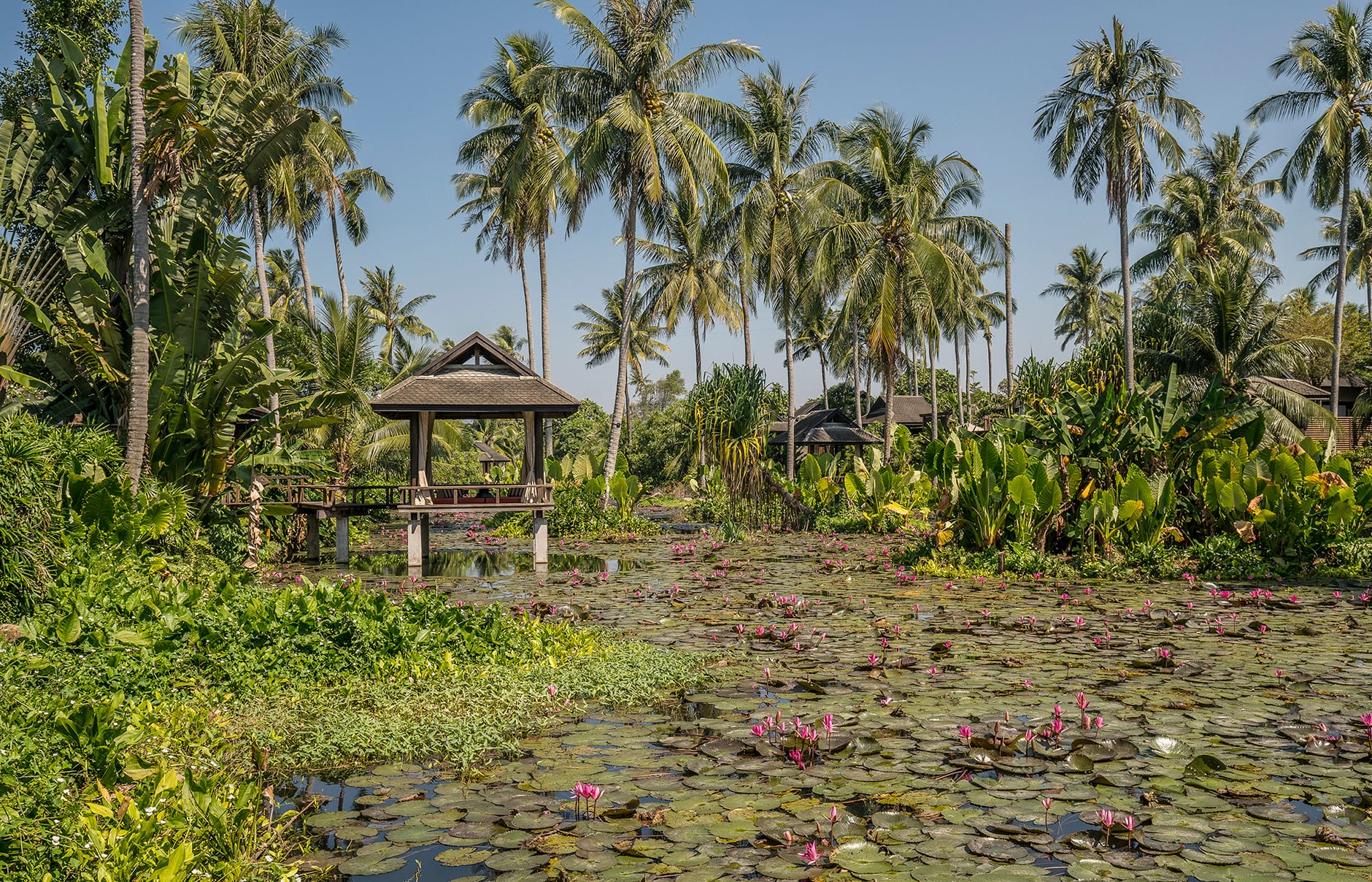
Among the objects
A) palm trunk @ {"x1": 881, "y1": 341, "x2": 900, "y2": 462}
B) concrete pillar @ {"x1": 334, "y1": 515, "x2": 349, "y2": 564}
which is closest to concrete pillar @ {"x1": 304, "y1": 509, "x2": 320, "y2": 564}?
concrete pillar @ {"x1": 334, "y1": 515, "x2": 349, "y2": 564}

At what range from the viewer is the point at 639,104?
21688mm

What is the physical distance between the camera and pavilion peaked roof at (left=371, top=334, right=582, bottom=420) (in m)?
17.1

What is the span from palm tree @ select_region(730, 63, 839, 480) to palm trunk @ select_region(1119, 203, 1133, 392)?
8675mm

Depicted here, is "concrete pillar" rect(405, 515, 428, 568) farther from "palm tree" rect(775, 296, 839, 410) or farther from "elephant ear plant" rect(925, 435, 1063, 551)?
"palm tree" rect(775, 296, 839, 410)

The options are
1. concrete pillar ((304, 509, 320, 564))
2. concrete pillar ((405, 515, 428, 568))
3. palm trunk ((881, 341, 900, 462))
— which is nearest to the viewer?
concrete pillar ((405, 515, 428, 568))

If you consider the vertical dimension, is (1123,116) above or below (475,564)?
above

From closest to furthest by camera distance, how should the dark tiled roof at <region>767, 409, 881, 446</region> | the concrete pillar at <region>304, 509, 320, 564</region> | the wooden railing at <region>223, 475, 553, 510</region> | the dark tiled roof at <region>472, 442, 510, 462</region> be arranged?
the wooden railing at <region>223, 475, 553, 510</region> < the concrete pillar at <region>304, 509, 320, 564</region> < the dark tiled roof at <region>767, 409, 881, 446</region> < the dark tiled roof at <region>472, 442, 510, 462</region>

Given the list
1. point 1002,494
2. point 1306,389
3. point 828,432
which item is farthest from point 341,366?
point 1306,389

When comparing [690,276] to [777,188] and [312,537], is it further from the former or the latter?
[312,537]

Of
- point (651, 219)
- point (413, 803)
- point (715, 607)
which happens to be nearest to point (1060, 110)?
point (651, 219)

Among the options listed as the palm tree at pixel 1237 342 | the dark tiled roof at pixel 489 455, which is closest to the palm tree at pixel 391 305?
the dark tiled roof at pixel 489 455

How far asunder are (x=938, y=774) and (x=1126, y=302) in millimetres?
22853

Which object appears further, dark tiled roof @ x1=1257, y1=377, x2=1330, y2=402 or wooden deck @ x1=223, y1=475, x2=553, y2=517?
dark tiled roof @ x1=1257, y1=377, x2=1330, y2=402

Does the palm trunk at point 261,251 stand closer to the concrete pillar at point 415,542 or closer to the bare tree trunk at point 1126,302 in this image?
the concrete pillar at point 415,542
